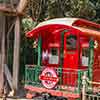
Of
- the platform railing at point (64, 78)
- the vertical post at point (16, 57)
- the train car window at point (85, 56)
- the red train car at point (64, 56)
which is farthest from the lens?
the vertical post at point (16, 57)

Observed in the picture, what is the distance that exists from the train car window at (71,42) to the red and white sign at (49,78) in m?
1.44

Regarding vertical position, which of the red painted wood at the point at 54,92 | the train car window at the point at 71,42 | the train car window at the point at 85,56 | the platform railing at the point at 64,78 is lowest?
the red painted wood at the point at 54,92

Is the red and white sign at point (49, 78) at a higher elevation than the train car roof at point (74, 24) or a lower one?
lower

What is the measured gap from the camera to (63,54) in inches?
528

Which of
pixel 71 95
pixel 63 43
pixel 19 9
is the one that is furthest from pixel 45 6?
pixel 71 95

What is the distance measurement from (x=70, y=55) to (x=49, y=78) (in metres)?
1.43

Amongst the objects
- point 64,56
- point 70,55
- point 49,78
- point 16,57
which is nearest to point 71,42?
point 70,55

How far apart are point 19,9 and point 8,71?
2.61 meters

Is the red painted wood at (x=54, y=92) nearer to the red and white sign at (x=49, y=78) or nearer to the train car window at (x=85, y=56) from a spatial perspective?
the red and white sign at (x=49, y=78)

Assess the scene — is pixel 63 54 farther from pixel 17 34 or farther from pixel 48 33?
pixel 17 34

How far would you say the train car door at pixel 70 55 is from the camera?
40.0 ft

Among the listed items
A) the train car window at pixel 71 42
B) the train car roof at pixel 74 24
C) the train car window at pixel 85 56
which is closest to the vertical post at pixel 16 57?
the train car roof at pixel 74 24

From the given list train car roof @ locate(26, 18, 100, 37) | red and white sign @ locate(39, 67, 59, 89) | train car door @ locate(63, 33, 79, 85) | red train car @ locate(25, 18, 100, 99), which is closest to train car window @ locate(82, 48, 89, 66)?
red train car @ locate(25, 18, 100, 99)

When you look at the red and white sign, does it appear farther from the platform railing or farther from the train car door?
the train car door
